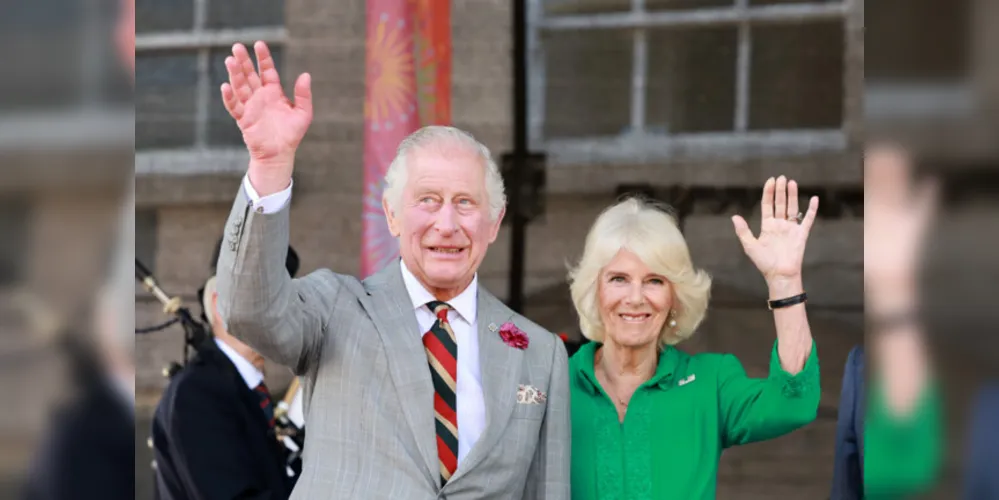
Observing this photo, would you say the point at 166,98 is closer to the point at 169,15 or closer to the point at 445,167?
the point at 169,15

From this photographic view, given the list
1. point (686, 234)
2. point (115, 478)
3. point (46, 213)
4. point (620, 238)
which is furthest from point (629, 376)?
point (46, 213)

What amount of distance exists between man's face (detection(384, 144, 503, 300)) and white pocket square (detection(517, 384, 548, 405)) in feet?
0.89

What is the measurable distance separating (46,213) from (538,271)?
1971mm

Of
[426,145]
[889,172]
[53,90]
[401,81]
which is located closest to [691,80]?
[401,81]

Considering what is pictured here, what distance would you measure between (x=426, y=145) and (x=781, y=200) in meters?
0.87

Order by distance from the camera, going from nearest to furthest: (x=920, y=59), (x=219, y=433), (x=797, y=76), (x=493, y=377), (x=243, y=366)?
(x=920, y=59), (x=493, y=377), (x=219, y=433), (x=243, y=366), (x=797, y=76)

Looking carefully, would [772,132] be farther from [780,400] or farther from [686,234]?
[780,400]

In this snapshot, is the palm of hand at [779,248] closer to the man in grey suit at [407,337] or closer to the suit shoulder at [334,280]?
the man in grey suit at [407,337]

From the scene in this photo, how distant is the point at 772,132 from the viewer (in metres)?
4.10

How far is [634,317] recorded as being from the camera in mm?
3234

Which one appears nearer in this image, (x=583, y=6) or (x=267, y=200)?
(x=267, y=200)

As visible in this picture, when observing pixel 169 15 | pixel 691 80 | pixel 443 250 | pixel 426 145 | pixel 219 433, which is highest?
pixel 169 15

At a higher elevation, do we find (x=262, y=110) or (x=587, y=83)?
(x=587, y=83)

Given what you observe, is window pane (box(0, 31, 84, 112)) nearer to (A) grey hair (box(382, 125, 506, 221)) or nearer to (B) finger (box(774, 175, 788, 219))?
(A) grey hair (box(382, 125, 506, 221))
